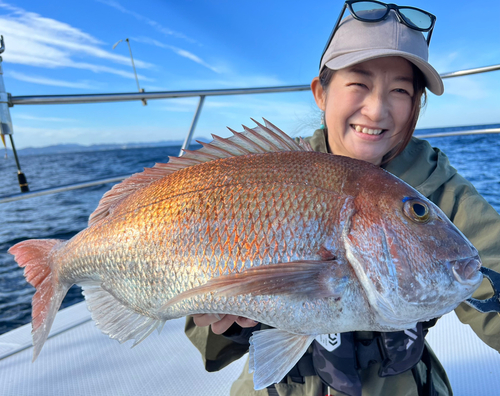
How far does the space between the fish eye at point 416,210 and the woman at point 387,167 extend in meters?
0.41

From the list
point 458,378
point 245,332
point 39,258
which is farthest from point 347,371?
point 39,258

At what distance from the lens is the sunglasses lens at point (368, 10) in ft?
4.14

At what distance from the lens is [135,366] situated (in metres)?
1.69

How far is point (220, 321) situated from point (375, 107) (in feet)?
3.03

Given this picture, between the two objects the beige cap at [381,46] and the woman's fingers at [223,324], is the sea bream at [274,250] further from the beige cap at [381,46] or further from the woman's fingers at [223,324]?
the beige cap at [381,46]

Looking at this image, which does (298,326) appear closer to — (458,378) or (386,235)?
(386,235)

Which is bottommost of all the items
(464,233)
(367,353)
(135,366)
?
(135,366)

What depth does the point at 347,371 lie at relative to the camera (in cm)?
105

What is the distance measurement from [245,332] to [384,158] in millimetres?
896

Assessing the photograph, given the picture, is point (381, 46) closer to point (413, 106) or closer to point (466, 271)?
point (413, 106)

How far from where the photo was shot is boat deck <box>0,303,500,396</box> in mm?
1532

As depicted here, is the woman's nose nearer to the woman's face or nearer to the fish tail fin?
the woman's face

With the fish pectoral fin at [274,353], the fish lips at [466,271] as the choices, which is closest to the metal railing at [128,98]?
the fish pectoral fin at [274,353]

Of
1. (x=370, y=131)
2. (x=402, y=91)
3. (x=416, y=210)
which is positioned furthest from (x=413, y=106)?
(x=416, y=210)
